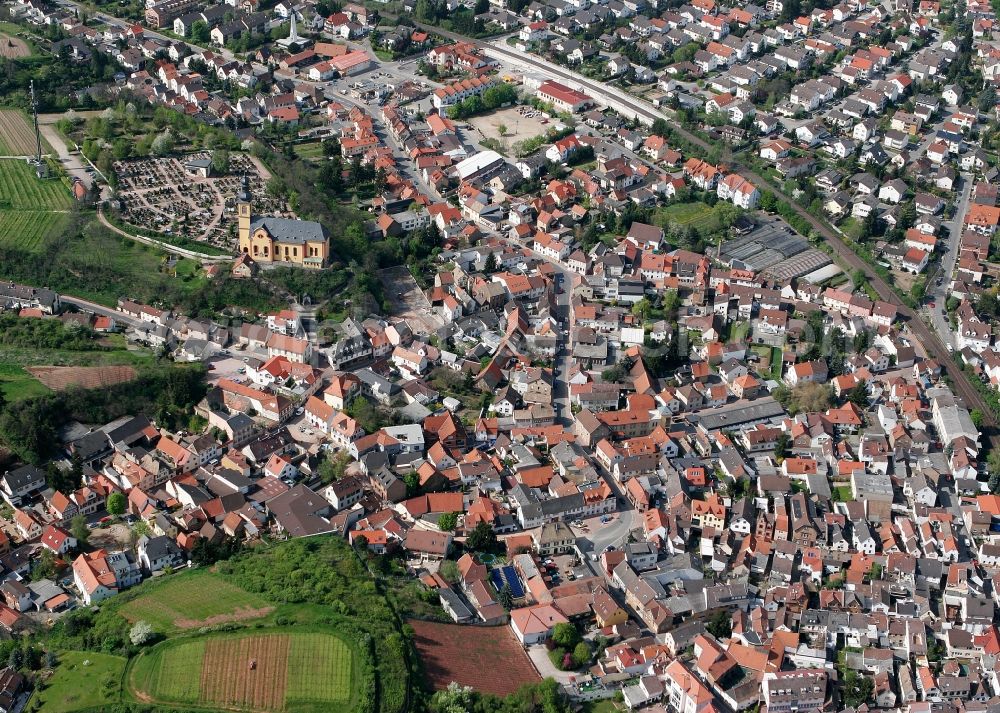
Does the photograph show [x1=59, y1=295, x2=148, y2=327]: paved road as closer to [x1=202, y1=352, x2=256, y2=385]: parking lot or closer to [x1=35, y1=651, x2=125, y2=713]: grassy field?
[x1=202, y1=352, x2=256, y2=385]: parking lot

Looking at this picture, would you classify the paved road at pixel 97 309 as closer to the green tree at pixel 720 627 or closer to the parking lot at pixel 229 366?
the parking lot at pixel 229 366

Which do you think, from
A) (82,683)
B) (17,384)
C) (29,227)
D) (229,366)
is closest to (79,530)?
(82,683)

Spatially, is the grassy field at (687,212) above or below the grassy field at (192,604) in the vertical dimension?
below

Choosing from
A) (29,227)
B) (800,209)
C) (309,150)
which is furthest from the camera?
(309,150)

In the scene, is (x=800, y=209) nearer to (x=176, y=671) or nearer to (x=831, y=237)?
(x=831, y=237)

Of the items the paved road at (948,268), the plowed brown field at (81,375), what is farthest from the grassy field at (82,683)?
the paved road at (948,268)

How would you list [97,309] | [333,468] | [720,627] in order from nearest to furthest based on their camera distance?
[720,627]
[333,468]
[97,309]

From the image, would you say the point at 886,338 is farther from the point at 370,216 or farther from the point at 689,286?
the point at 370,216
